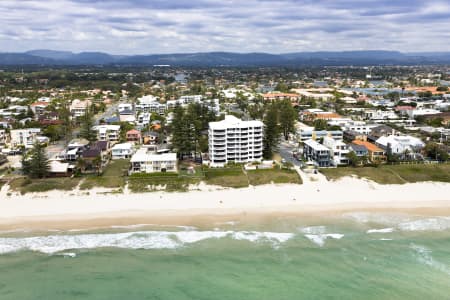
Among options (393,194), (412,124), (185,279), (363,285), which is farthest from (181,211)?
(412,124)

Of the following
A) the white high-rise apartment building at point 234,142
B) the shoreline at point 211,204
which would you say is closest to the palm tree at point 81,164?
the shoreline at point 211,204

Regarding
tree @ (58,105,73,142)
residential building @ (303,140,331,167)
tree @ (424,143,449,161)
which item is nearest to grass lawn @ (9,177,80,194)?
tree @ (58,105,73,142)

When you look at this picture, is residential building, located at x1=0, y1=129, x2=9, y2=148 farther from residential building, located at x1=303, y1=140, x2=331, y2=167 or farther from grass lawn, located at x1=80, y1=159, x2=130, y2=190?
residential building, located at x1=303, y1=140, x2=331, y2=167

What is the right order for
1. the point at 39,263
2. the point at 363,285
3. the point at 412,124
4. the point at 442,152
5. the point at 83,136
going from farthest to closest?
1. the point at 412,124
2. the point at 83,136
3. the point at 442,152
4. the point at 39,263
5. the point at 363,285

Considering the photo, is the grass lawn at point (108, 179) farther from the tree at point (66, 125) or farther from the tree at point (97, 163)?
the tree at point (66, 125)

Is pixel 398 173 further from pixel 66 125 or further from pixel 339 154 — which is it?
pixel 66 125

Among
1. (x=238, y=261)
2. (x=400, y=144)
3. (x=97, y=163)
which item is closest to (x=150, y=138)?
(x=97, y=163)

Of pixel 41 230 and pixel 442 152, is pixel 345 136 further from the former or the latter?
pixel 41 230
